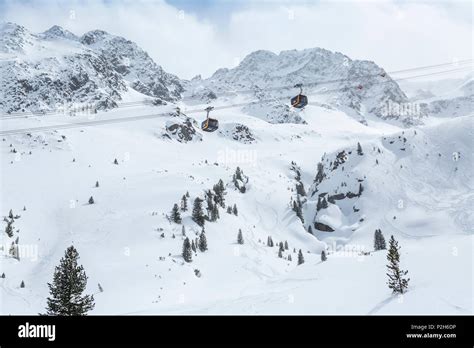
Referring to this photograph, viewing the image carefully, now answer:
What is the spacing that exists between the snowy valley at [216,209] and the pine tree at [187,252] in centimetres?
127

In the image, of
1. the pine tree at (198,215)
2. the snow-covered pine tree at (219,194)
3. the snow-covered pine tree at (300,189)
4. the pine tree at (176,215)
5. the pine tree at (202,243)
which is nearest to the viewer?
the pine tree at (202,243)

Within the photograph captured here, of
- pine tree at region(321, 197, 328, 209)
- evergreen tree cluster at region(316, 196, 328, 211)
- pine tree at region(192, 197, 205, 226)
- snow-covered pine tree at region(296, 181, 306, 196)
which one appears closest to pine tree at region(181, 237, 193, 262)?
pine tree at region(192, 197, 205, 226)

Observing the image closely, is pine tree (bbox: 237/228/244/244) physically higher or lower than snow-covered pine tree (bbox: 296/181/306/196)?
lower

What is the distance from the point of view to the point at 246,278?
208 ft

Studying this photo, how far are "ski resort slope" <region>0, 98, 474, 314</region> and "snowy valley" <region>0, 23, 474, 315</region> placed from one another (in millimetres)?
313

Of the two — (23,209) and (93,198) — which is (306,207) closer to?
(93,198)

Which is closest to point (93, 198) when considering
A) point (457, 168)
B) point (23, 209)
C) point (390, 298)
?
point (23, 209)

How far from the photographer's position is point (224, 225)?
8306cm

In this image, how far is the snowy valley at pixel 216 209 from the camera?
3384 centimetres

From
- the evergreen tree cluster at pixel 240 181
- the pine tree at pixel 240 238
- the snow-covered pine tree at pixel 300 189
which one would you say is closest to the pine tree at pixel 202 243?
the pine tree at pixel 240 238

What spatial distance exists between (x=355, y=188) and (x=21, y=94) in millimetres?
137832

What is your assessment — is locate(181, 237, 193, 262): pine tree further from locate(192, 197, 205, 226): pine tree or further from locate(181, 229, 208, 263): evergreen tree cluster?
locate(192, 197, 205, 226): pine tree

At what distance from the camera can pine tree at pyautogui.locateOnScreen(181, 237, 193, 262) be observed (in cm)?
6297
